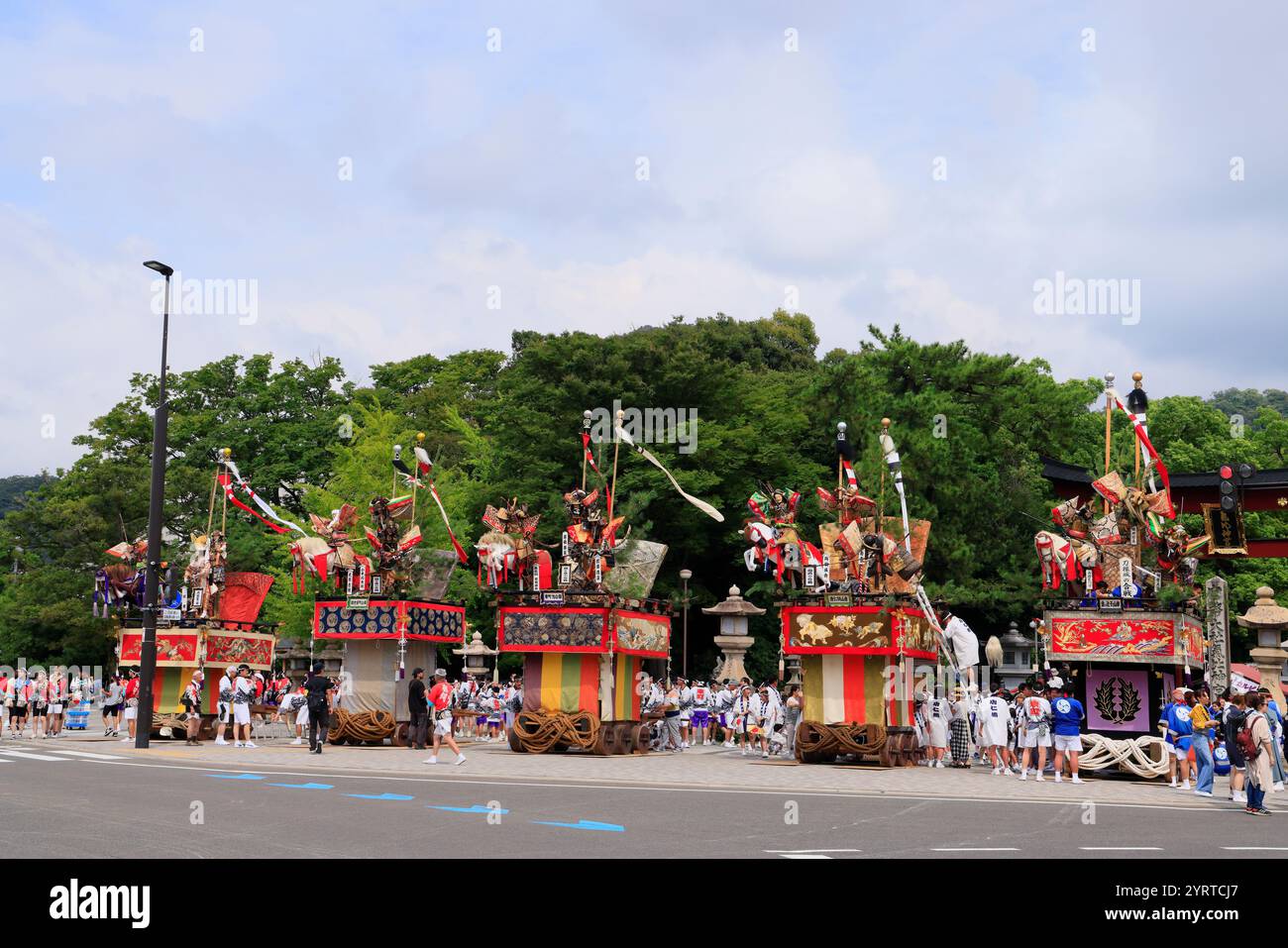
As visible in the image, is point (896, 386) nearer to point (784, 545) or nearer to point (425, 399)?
point (784, 545)

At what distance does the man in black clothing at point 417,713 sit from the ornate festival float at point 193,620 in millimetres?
5112

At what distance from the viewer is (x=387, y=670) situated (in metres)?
32.9

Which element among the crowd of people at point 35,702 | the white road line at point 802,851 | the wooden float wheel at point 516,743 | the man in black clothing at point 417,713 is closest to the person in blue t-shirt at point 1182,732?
the white road line at point 802,851

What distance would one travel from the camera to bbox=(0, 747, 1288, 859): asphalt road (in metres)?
12.7

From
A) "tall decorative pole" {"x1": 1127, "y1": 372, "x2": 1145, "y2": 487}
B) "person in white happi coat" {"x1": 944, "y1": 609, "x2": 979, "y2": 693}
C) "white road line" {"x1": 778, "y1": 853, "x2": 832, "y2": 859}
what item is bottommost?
"white road line" {"x1": 778, "y1": 853, "x2": 832, "y2": 859}

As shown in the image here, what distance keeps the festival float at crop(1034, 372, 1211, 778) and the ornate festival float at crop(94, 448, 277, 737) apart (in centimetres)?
1947

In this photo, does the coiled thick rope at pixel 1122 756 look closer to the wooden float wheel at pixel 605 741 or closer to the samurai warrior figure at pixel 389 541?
the wooden float wheel at pixel 605 741

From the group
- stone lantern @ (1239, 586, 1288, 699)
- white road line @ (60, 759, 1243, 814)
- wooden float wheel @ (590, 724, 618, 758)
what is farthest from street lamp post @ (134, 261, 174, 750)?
stone lantern @ (1239, 586, 1288, 699)

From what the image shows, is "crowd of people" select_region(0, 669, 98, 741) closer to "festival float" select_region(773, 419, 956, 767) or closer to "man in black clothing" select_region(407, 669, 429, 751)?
"man in black clothing" select_region(407, 669, 429, 751)

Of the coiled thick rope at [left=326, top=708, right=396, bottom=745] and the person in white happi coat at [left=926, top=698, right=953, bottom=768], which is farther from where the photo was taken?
the coiled thick rope at [left=326, top=708, right=396, bottom=745]

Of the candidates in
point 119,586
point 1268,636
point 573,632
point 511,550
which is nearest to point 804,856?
point 573,632

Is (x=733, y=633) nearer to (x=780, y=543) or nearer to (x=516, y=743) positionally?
(x=516, y=743)

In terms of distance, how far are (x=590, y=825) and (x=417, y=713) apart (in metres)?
17.1

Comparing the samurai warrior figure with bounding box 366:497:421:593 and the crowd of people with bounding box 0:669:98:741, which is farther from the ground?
the samurai warrior figure with bounding box 366:497:421:593
